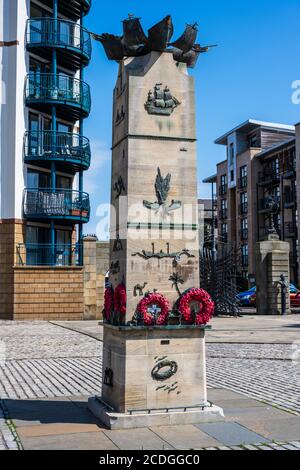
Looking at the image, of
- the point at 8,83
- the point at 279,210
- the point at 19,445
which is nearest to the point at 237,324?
the point at 8,83

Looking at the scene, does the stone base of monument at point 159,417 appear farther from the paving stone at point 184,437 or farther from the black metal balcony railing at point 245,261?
the black metal balcony railing at point 245,261

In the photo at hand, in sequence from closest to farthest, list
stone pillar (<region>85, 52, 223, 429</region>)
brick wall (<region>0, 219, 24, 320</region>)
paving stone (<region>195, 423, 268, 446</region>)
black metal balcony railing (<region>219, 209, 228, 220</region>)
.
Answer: paving stone (<region>195, 423, 268, 446</region>) → stone pillar (<region>85, 52, 223, 429</region>) → brick wall (<region>0, 219, 24, 320</region>) → black metal balcony railing (<region>219, 209, 228, 220</region>)

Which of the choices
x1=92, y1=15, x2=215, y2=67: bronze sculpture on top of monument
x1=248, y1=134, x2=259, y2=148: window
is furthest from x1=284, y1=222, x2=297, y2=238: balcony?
x1=92, y1=15, x2=215, y2=67: bronze sculpture on top of monument

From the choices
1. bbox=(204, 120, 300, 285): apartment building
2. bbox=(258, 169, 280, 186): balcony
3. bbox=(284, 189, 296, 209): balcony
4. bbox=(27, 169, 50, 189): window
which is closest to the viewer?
bbox=(27, 169, 50, 189): window

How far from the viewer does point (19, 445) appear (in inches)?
267

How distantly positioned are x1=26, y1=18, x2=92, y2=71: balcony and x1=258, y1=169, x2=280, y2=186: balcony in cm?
3239

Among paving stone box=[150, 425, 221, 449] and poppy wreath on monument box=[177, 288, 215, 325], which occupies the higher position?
poppy wreath on monument box=[177, 288, 215, 325]

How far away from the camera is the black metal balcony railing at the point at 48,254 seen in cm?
3012

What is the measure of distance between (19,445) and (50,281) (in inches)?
897

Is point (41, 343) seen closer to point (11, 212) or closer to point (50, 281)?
point (50, 281)

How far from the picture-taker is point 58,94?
3189 centimetres

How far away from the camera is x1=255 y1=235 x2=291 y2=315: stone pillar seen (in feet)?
105

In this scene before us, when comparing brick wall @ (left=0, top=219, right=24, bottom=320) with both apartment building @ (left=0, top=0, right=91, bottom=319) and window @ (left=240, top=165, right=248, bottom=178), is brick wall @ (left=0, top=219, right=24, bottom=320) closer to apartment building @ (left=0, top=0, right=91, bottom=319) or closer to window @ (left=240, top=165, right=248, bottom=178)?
apartment building @ (left=0, top=0, right=91, bottom=319)

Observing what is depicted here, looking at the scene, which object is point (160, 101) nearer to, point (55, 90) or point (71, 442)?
point (71, 442)
